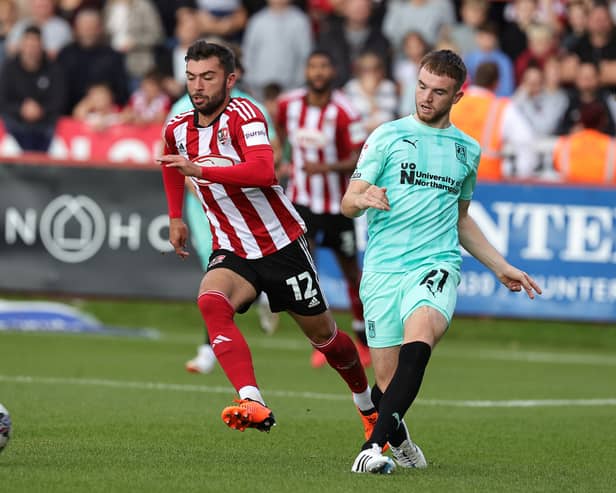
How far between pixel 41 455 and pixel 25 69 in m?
12.3

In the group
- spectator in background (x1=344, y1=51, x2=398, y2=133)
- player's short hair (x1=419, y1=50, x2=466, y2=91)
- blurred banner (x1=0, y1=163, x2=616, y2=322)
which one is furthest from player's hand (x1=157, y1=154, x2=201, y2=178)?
spectator in background (x1=344, y1=51, x2=398, y2=133)

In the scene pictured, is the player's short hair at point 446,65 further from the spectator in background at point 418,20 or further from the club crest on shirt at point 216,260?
the spectator in background at point 418,20

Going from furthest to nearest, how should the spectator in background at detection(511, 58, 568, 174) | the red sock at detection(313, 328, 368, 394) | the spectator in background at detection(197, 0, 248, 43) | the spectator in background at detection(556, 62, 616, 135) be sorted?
the spectator in background at detection(197, 0, 248, 43) → the spectator in background at detection(511, 58, 568, 174) → the spectator in background at detection(556, 62, 616, 135) → the red sock at detection(313, 328, 368, 394)

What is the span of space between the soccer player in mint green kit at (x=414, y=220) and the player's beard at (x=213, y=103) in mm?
924

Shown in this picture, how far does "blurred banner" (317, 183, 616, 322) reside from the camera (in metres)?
14.6

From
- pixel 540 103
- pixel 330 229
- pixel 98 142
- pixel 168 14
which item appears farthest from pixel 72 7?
pixel 330 229

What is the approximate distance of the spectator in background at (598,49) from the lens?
17.7 meters

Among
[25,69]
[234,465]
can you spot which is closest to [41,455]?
[234,465]

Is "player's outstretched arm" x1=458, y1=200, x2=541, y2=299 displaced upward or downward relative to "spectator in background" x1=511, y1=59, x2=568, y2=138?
upward

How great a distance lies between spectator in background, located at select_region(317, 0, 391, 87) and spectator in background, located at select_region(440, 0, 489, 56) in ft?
2.95

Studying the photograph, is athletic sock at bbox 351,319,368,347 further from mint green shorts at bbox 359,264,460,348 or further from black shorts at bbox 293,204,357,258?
mint green shorts at bbox 359,264,460,348

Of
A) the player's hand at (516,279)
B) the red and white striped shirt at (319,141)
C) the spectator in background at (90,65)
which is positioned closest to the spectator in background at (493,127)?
the red and white striped shirt at (319,141)

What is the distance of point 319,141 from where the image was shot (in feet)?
40.8

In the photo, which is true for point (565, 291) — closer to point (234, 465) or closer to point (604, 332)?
point (604, 332)
